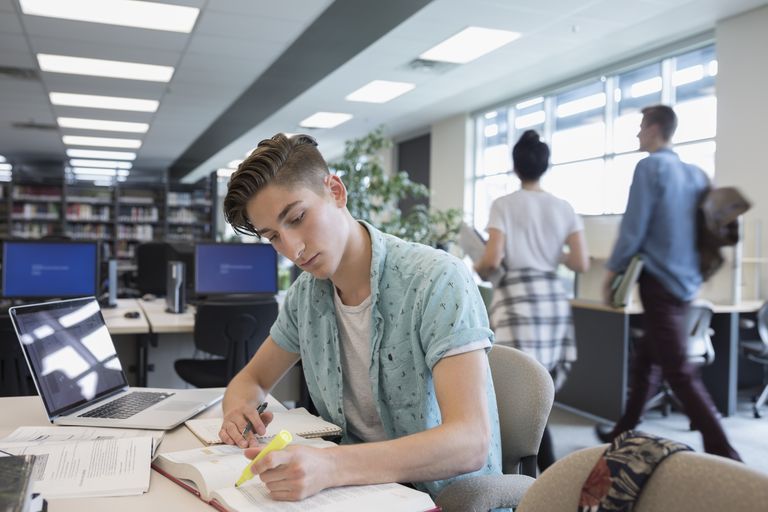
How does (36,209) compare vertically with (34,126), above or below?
below

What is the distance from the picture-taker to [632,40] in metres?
5.79

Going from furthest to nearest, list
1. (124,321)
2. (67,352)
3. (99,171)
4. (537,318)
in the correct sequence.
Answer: (99,171)
(124,321)
(537,318)
(67,352)

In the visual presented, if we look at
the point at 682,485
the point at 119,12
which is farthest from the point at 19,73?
the point at 682,485

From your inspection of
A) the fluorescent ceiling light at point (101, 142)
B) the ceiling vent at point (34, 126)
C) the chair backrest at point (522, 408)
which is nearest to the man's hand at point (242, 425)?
the chair backrest at point (522, 408)

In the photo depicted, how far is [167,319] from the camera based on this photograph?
341 cm

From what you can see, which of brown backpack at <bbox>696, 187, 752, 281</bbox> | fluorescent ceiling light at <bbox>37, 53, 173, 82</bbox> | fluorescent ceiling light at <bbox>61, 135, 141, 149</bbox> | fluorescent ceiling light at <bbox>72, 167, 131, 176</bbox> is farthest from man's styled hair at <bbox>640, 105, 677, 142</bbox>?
fluorescent ceiling light at <bbox>72, 167, 131, 176</bbox>

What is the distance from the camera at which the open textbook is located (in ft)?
3.00

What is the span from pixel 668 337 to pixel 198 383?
2.16 metres

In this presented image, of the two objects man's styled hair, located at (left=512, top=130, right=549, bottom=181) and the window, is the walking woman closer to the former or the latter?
man's styled hair, located at (left=512, top=130, right=549, bottom=181)

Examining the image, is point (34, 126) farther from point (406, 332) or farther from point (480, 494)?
point (480, 494)

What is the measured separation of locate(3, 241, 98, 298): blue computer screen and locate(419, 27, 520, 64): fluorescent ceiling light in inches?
131

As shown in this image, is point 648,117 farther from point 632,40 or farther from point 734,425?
point 632,40

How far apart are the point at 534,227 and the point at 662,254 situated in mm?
719

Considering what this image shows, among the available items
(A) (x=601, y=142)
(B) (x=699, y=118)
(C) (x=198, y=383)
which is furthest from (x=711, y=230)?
(A) (x=601, y=142)
